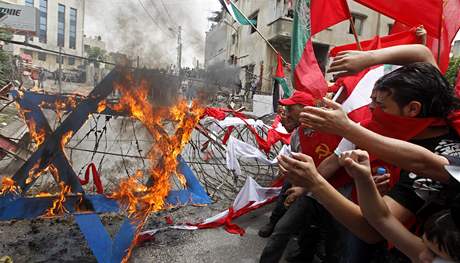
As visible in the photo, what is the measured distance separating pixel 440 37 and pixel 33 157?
143 inches

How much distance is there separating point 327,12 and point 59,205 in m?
2.96

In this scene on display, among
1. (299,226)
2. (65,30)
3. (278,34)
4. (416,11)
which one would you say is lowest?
(299,226)

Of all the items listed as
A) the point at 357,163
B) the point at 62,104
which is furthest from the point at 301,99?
the point at 62,104

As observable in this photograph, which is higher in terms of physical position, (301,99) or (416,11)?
(416,11)

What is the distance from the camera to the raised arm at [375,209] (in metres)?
1.40

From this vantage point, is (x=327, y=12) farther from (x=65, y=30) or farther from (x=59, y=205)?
(x=65, y=30)

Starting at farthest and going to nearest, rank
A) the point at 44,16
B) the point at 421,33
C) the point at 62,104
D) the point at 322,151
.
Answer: the point at 44,16
the point at 62,104
the point at 322,151
the point at 421,33

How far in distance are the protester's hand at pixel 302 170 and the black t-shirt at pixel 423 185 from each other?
43cm

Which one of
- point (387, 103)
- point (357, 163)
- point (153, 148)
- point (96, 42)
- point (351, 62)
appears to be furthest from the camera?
point (96, 42)

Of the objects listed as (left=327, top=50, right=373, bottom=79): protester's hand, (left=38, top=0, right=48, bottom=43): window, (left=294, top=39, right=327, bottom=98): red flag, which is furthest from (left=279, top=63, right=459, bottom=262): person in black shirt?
(left=38, top=0, right=48, bottom=43): window

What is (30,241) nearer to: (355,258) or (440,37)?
(355,258)

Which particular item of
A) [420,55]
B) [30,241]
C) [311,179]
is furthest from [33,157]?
[420,55]

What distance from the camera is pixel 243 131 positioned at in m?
5.92

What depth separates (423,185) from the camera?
1.50m
